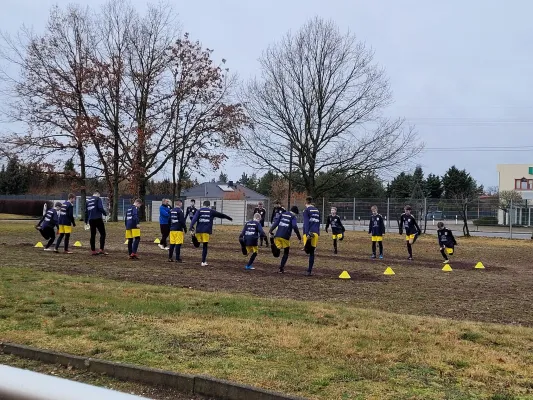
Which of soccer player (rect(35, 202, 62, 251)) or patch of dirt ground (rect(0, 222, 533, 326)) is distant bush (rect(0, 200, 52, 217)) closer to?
patch of dirt ground (rect(0, 222, 533, 326))

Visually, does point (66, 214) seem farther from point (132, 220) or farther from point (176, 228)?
point (176, 228)

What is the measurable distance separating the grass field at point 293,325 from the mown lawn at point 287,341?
0.02 meters

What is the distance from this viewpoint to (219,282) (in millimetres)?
11953

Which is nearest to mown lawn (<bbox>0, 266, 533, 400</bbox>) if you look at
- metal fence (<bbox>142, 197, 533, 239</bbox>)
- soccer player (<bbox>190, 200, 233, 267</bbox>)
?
soccer player (<bbox>190, 200, 233, 267</bbox>)

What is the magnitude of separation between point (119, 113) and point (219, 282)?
29.2 meters

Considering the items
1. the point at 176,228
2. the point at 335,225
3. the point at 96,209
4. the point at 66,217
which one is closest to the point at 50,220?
the point at 66,217

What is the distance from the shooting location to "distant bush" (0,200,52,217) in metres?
62.3

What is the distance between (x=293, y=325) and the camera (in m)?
7.20

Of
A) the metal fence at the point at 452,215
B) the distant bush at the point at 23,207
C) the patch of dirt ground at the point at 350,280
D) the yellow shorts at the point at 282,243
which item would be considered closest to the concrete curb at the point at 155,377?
the patch of dirt ground at the point at 350,280

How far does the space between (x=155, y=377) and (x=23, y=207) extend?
212 feet

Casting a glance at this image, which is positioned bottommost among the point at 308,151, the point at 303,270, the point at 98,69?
the point at 303,270

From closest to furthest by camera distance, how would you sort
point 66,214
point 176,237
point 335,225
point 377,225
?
point 176,237 → point 66,214 → point 377,225 → point 335,225

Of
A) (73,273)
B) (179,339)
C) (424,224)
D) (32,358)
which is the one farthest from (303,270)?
(424,224)

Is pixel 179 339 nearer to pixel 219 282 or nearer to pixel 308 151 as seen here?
pixel 219 282
